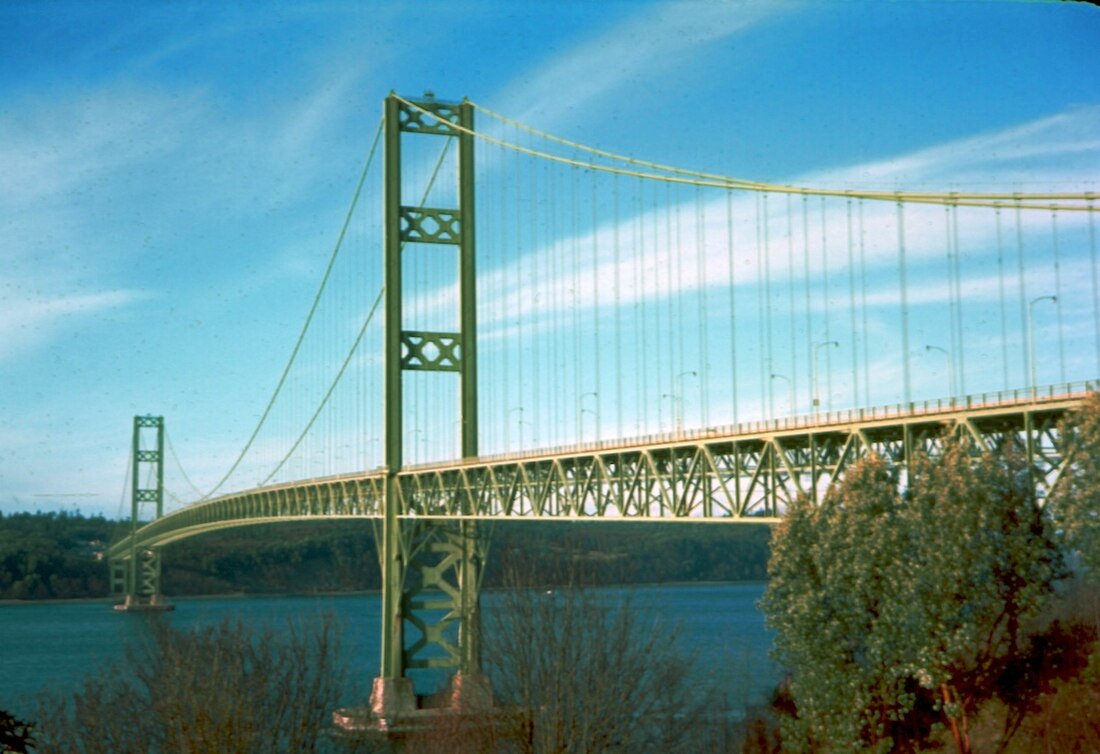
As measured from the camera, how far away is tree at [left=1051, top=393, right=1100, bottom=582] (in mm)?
19016

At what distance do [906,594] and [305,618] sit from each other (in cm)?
4527

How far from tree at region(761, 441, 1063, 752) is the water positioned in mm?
8244

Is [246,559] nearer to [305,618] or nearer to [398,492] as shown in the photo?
[305,618]

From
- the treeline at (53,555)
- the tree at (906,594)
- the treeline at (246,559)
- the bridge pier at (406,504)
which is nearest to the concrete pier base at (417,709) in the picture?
the bridge pier at (406,504)

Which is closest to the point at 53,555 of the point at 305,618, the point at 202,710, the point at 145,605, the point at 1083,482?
the point at 145,605

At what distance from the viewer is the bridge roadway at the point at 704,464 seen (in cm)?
2162

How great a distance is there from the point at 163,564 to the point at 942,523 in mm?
125636

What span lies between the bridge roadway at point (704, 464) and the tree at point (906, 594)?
1.97 ft

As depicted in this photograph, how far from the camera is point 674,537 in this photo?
299ft

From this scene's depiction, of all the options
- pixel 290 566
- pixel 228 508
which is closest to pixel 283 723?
pixel 228 508

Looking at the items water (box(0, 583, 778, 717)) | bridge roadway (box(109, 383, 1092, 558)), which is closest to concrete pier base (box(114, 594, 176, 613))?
water (box(0, 583, 778, 717))

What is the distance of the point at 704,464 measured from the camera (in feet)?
94.3

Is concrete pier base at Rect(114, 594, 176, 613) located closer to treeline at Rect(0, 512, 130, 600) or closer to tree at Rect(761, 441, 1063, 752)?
treeline at Rect(0, 512, 130, 600)

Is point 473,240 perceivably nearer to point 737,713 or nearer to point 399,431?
point 399,431
